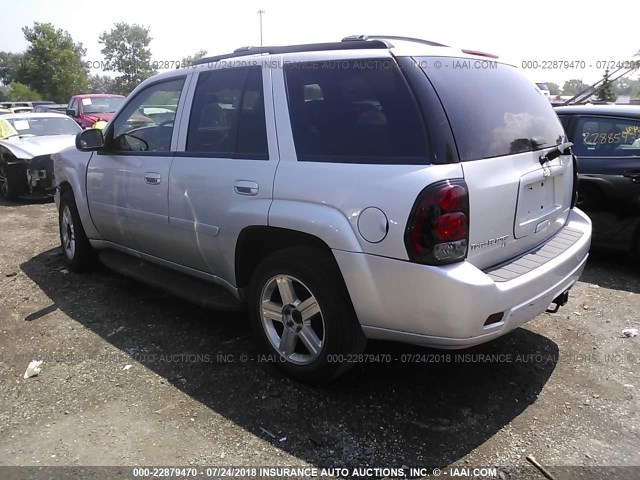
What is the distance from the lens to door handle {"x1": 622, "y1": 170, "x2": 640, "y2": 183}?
4938 millimetres

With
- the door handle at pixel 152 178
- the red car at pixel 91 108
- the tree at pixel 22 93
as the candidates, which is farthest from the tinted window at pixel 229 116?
the tree at pixel 22 93

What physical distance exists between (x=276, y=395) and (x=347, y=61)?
1988 millimetres

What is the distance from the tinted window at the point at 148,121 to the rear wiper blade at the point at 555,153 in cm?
258

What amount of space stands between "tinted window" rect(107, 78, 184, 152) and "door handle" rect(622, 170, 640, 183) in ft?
13.4

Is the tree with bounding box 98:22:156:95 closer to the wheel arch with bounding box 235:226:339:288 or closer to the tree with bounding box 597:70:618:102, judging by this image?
the tree with bounding box 597:70:618:102

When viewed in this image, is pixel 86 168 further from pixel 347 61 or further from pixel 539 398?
pixel 539 398

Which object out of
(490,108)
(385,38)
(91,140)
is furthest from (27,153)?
(490,108)

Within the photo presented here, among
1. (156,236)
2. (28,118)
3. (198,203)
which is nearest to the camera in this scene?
(198,203)

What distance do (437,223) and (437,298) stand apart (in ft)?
1.18

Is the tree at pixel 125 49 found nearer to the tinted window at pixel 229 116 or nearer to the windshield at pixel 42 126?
the windshield at pixel 42 126

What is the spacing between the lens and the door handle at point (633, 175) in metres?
4.94

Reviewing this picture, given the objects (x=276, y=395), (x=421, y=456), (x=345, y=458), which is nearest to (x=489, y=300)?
(x=421, y=456)

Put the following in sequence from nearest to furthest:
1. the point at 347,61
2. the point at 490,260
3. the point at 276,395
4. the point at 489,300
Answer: the point at 489,300
the point at 490,260
the point at 347,61
the point at 276,395

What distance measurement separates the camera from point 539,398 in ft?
10.3
